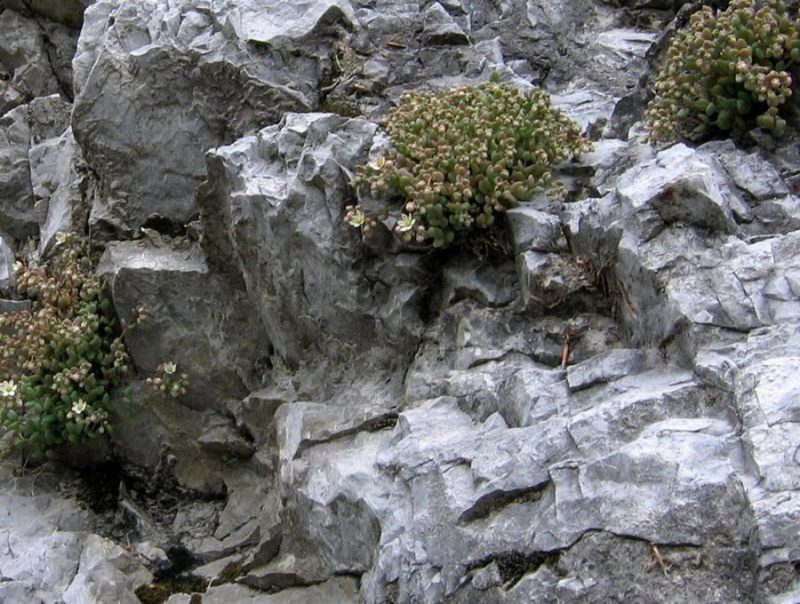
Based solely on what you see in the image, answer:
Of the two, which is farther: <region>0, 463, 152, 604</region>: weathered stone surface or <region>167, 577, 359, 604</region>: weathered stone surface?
<region>0, 463, 152, 604</region>: weathered stone surface

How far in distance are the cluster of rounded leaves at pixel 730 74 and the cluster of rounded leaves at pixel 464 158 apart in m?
0.71

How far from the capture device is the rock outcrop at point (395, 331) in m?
4.43

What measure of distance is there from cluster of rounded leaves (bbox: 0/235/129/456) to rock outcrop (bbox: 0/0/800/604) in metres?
0.26

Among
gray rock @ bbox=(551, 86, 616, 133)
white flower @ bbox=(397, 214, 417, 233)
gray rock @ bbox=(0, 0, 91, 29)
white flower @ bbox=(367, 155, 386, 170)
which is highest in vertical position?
white flower @ bbox=(367, 155, 386, 170)

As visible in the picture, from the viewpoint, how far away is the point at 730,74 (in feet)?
20.7

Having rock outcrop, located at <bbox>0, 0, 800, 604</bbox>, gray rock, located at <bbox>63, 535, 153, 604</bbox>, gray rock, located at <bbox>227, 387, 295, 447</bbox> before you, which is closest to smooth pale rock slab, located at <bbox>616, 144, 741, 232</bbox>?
rock outcrop, located at <bbox>0, 0, 800, 604</bbox>

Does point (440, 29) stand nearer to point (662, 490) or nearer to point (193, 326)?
point (193, 326)

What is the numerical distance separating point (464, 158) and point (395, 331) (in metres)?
1.33

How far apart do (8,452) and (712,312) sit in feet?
19.8

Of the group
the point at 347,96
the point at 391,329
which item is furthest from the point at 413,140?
the point at 347,96

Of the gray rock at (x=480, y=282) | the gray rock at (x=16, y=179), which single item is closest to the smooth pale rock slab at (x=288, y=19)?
the gray rock at (x=16, y=179)

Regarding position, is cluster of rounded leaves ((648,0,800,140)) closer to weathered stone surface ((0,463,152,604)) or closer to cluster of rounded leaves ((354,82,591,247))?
cluster of rounded leaves ((354,82,591,247))

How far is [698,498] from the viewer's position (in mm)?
4164

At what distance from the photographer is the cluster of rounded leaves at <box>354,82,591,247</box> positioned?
6434mm
